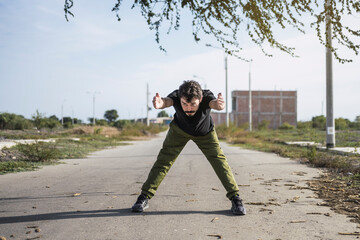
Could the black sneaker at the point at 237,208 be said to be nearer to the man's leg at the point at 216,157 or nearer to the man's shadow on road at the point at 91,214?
the man's shadow on road at the point at 91,214

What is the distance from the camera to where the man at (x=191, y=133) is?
441cm

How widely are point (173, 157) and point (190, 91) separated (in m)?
0.93

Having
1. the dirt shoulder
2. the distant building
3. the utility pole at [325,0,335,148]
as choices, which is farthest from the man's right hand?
the distant building

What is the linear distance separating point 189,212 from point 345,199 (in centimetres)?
225

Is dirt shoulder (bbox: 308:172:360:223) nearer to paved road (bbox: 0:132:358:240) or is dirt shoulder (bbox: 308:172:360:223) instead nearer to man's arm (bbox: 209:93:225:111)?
Result: paved road (bbox: 0:132:358:240)

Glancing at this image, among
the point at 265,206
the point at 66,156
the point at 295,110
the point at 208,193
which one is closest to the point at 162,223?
the point at 265,206

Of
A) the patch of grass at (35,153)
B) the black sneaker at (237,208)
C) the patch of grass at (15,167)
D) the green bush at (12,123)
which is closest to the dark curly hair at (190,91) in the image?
the black sneaker at (237,208)

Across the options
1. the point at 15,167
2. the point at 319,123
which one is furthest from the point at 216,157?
the point at 319,123

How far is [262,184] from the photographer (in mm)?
6656

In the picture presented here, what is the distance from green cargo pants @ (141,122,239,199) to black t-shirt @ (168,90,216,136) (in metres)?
0.09

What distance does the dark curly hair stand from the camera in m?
4.35

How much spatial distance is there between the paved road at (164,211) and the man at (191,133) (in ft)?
0.71

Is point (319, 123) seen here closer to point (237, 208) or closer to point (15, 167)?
point (15, 167)

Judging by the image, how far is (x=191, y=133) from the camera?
4.60 metres
